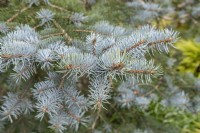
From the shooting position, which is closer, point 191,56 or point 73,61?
point 73,61

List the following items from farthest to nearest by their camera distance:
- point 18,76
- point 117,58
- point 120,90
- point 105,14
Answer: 1. point 120,90
2. point 105,14
3. point 18,76
4. point 117,58

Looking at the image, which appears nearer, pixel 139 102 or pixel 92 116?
pixel 139 102

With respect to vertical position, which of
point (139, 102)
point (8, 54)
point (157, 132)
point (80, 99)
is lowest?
point (157, 132)

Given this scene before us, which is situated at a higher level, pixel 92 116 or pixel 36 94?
pixel 36 94

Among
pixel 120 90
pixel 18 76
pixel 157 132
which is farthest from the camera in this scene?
pixel 157 132

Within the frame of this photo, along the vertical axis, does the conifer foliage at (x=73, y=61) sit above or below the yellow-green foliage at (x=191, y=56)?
above

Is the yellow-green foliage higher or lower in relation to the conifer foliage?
lower

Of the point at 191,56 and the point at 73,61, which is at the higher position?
the point at 73,61

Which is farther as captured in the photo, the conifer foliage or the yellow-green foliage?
the yellow-green foliage

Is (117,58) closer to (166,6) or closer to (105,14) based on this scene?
(105,14)

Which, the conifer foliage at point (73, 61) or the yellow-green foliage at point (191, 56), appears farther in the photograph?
the yellow-green foliage at point (191, 56)

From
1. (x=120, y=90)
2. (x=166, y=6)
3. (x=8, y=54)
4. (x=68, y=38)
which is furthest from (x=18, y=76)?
(x=166, y=6)
